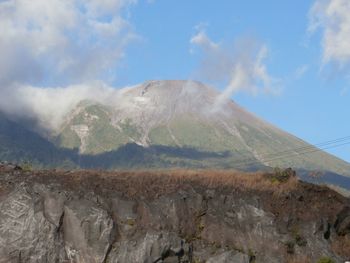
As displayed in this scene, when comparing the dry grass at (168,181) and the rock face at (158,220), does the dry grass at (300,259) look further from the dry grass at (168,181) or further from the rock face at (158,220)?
the dry grass at (168,181)

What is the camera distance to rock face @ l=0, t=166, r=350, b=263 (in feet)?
143

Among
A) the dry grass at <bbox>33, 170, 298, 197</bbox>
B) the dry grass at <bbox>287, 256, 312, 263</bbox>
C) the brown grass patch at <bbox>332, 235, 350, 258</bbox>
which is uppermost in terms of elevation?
the dry grass at <bbox>33, 170, 298, 197</bbox>

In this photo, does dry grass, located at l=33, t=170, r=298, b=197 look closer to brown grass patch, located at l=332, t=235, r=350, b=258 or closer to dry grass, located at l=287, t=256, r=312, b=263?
brown grass patch, located at l=332, t=235, r=350, b=258

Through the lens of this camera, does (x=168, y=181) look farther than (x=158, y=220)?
Yes

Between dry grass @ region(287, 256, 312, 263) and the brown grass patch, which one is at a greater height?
the brown grass patch

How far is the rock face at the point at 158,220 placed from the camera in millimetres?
43594

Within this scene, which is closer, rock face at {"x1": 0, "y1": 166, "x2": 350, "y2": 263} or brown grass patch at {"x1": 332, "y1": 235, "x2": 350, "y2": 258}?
rock face at {"x1": 0, "y1": 166, "x2": 350, "y2": 263}

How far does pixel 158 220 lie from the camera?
45500 millimetres

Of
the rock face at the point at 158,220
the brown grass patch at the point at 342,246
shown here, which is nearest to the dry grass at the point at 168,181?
the rock face at the point at 158,220

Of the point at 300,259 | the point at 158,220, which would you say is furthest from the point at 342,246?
the point at 158,220

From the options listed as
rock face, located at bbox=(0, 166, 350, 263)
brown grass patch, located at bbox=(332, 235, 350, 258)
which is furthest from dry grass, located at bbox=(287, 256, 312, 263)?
brown grass patch, located at bbox=(332, 235, 350, 258)

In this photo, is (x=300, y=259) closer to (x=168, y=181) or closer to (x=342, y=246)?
(x=342, y=246)

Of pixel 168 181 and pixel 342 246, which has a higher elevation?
pixel 168 181

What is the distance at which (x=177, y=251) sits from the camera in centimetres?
4356
